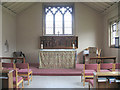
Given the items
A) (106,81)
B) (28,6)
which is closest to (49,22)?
(28,6)

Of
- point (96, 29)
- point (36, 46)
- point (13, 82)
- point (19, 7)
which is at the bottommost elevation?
point (13, 82)

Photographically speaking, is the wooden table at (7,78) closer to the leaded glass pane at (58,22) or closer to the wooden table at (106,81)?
the wooden table at (106,81)

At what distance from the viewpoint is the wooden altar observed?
26.7ft

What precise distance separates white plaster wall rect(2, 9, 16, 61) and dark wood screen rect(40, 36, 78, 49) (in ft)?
6.37

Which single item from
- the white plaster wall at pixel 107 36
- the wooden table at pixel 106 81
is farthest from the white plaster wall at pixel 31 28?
the wooden table at pixel 106 81

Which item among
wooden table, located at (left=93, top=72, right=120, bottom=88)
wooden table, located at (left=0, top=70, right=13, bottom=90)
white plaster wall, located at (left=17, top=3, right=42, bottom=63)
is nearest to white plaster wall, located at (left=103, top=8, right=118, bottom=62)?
white plaster wall, located at (left=17, top=3, right=42, bottom=63)

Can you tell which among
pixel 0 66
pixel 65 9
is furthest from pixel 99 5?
pixel 0 66

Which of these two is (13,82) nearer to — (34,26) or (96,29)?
(34,26)

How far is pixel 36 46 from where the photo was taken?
10.8 m

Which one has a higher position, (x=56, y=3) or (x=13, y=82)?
(x=56, y=3)

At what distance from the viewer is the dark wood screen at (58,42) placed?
10672mm

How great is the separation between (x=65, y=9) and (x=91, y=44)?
10.4 ft

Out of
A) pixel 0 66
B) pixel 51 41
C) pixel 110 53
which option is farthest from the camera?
pixel 51 41

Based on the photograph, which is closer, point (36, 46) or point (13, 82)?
point (13, 82)
